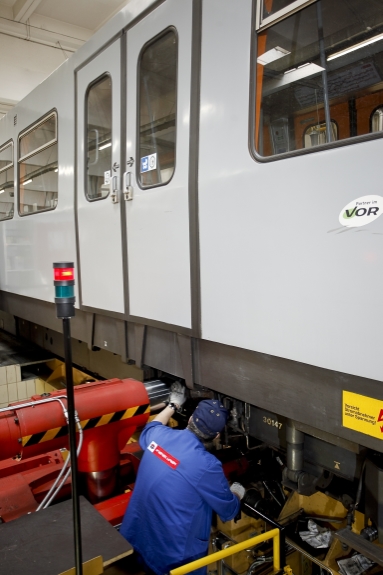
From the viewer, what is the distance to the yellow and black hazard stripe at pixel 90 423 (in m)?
2.16

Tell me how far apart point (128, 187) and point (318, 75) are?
3.95 ft

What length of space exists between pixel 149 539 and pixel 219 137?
1.98 m

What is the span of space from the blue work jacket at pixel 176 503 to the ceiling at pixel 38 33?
6.26m

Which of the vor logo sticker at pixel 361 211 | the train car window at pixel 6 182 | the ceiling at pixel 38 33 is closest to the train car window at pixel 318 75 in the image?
the vor logo sticker at pixel 361 211

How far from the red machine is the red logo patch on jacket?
235 mm

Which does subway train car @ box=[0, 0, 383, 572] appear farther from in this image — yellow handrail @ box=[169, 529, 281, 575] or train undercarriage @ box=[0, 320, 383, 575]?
yellow handrail @ box=[169, 529, 281, 575]

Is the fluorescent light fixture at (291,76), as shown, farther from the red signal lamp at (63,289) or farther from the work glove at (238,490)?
the work glove at (238,490)

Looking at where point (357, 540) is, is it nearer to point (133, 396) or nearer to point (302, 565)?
point (133, 396)

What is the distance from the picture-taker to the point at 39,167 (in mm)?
3896

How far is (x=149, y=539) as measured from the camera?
223 centimetres

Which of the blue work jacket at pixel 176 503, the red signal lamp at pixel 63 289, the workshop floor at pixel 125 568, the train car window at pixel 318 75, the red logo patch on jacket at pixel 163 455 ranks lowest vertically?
the workshop floor at pixel 125 568

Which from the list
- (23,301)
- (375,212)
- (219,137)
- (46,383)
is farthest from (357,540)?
(46,383)

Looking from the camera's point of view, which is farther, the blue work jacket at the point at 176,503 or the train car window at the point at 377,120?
the blue work jacket at the point at 176,503

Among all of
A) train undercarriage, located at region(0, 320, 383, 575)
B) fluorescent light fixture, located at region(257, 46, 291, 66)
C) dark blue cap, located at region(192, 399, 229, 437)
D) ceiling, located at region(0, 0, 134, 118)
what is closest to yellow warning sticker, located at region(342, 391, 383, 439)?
train undercarriage, located at region(0, 320, 383, 575)
